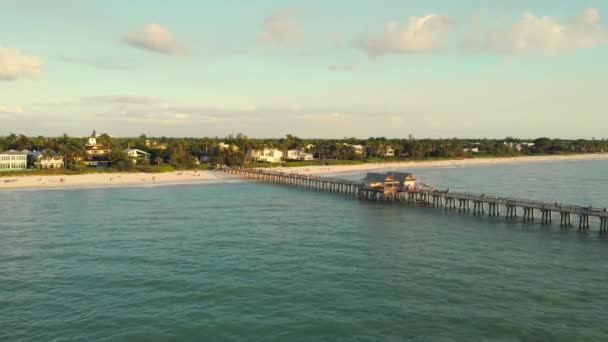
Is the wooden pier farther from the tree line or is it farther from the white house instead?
the white house

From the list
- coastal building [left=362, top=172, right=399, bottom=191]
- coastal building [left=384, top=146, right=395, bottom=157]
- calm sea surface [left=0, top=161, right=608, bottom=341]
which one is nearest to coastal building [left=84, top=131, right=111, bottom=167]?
calm sea surface [left=0, top=161, right=608, bottom=341]

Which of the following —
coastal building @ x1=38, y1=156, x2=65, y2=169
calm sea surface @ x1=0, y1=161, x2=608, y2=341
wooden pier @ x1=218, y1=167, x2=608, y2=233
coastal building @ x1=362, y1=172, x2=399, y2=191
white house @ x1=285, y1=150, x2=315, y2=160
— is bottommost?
calm sea surface @ x1=0, y1=161, x2=608, y2=341

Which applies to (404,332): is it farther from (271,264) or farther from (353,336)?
(271,264)

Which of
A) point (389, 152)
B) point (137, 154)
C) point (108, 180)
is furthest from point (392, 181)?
point (389, 152)

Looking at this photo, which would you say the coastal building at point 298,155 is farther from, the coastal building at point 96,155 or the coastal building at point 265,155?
the coastal building at point 96,155

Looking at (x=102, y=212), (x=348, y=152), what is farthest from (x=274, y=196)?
(x=348, y=152)

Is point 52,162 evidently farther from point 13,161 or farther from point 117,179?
point 117,179

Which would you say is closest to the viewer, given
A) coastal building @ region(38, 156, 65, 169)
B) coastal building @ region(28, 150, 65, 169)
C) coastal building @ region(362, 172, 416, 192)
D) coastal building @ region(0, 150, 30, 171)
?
coastal building @ region(362, 172, 416, 192)
